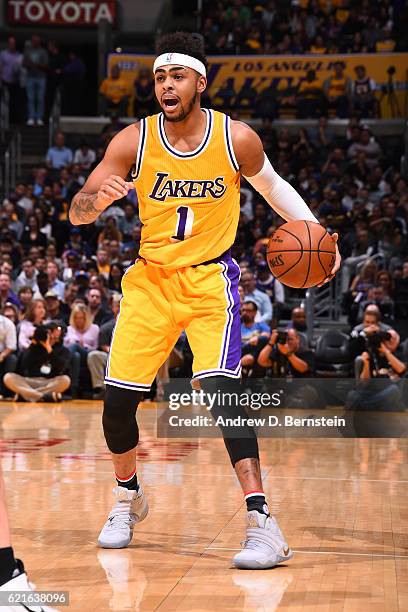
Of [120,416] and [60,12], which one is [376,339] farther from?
[60,12]

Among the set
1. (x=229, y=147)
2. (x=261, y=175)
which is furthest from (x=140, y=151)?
(x=261, y=175)

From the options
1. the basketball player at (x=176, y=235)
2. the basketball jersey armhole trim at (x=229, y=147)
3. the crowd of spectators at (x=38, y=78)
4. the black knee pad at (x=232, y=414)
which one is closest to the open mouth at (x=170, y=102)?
the basketball player at (x=176, y=235)

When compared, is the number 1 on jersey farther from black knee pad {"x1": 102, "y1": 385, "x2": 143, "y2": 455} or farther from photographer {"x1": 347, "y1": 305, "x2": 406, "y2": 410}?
photographer {"x1": 347, "y1": 305, "x2": 406, "y2": 410}

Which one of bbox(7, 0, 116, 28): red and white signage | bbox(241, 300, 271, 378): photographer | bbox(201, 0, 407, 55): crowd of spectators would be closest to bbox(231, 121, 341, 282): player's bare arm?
bbox(241, 300, 271, 378): photographer

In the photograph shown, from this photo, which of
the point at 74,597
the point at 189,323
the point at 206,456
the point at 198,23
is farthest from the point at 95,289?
the point at 198,23

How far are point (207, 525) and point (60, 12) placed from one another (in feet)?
64.8

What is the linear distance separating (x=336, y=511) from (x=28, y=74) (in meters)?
16.7

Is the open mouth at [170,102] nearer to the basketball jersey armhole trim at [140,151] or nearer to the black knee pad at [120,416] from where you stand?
the basketball jersey armhole trim at [140,151]

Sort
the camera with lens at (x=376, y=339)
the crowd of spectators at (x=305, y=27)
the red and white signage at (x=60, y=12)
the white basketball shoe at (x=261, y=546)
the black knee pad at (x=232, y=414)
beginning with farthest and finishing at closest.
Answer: the red and white signage at (x=60, y=12), the crowd of spectators at (x=305, y=27), the camera with lens at (x=376, y=339), the black knee pad at (x=232, y=414), the white basketball shoe at (x=261, y=546)

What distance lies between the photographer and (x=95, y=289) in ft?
43.3

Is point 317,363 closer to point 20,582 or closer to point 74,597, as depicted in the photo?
point 74,597

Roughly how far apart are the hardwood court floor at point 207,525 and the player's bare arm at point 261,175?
1.36 m

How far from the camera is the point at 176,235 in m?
4.72

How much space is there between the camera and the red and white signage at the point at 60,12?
22984 millimetres
